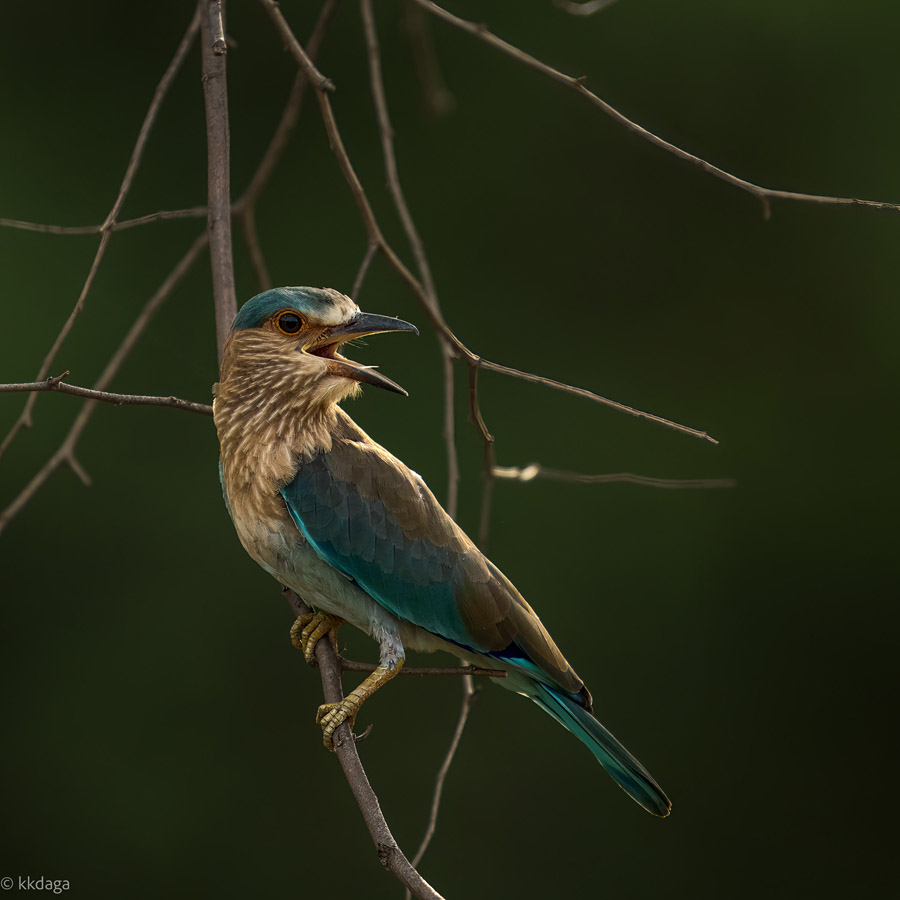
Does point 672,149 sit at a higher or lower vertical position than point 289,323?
higher

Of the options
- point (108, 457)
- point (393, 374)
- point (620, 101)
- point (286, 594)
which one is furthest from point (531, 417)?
point (286, 594)

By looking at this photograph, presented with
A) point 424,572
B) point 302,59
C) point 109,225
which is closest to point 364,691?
point 424,572

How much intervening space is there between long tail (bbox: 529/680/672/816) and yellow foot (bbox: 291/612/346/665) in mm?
228

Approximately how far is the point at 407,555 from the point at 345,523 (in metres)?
0.08

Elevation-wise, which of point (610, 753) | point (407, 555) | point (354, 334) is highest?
point (354, 334)

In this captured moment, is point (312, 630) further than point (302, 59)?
Yes

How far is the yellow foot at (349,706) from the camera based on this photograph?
1018 millimetres

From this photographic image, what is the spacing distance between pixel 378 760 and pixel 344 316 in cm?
170

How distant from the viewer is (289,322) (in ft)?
3.59

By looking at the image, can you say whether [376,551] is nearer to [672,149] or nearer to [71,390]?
[71,390]
